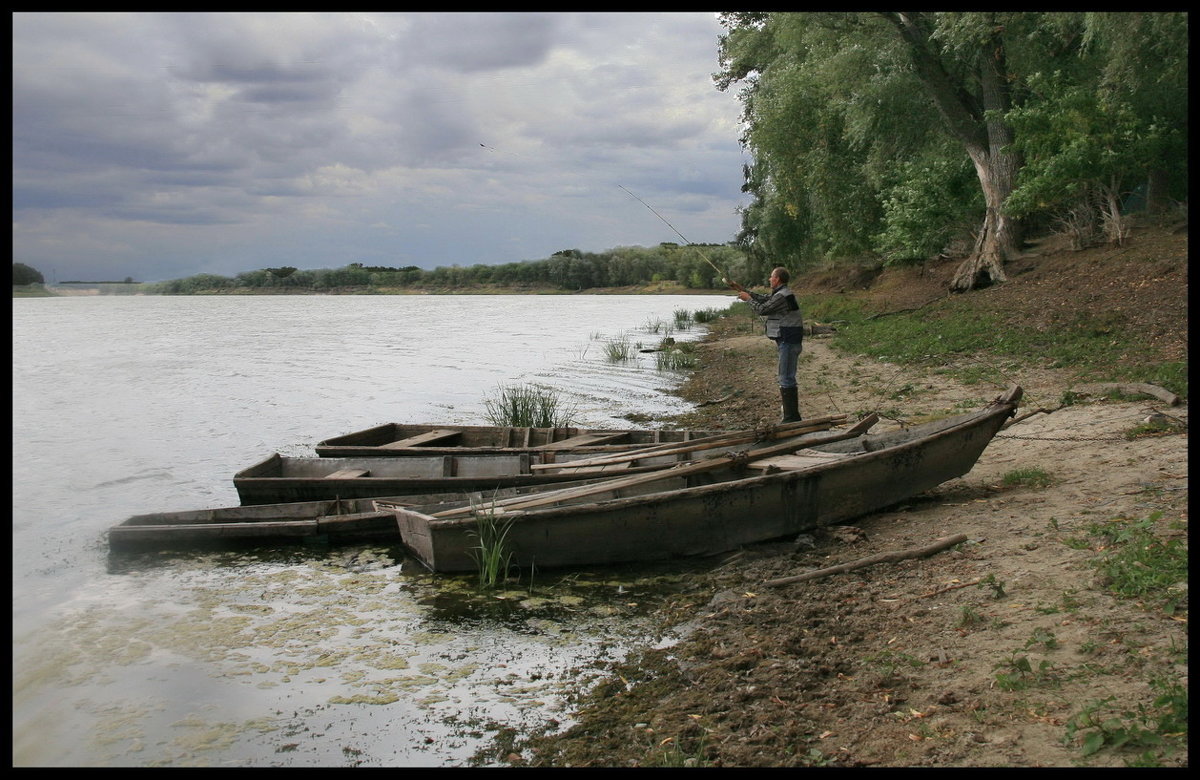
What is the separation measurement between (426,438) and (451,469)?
182cm

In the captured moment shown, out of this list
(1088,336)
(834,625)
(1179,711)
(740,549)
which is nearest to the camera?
(1179,711)

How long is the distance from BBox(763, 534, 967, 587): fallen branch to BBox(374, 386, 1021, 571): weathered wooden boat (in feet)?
3.44

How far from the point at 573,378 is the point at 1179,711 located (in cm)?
2229

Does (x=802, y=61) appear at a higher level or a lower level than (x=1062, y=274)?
higher

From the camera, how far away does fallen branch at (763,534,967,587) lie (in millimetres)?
7066

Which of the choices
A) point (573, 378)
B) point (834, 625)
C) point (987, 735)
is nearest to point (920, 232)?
point (573, 378)

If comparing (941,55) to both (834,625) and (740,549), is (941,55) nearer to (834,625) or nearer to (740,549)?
(740,549)

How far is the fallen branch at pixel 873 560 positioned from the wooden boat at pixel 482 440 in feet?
12.1

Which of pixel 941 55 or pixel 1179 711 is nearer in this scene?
pixel 1179 711

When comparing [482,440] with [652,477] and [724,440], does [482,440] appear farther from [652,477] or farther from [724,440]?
[652,477]

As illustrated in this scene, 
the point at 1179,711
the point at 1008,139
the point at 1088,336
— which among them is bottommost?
the point at 1179,711

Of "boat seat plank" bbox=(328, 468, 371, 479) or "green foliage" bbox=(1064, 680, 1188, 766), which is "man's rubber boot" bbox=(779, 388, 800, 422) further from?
"green foliage" bbox=(1064, 680, 1188, 766)

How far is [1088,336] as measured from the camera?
→ 51.3 feet

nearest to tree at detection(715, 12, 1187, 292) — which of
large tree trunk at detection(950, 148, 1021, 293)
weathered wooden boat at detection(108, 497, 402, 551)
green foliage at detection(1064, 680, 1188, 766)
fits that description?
large tree trunk at detection(950, 148, 1021, 293)
